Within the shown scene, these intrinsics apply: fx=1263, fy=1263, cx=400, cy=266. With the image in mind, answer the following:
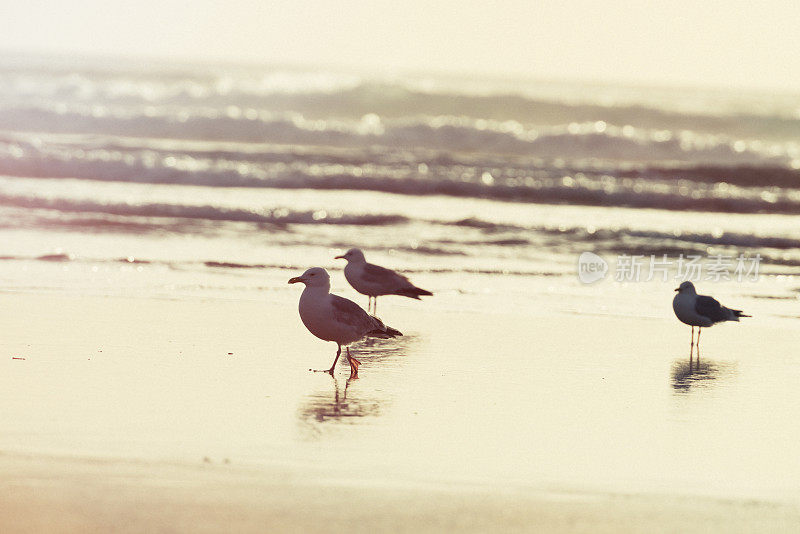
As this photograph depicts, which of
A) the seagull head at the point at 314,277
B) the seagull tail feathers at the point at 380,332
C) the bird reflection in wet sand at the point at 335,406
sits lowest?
the bird reflection in wet sand at the point at 335,406

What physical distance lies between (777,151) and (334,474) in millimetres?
29131

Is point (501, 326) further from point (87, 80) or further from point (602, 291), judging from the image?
point (87, 80)

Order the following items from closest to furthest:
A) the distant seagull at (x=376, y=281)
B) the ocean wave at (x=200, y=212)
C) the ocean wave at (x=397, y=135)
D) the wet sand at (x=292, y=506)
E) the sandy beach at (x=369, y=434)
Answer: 1. the wet sand at (x=292, y=506)
2. the sandy beach at (x=369, y=434)
3. the distant seagull at (x=376, y=281)
4. the ocean wave at (x=200, y=212)
5. the ocean wave at (x=397, y=135)

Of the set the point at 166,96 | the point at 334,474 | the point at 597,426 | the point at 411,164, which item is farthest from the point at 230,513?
the point at 166,96

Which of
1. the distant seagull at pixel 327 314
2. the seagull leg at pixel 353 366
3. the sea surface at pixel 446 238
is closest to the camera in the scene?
the sea surface at pixel 446 238

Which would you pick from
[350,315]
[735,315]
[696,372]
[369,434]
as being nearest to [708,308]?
[735,315]

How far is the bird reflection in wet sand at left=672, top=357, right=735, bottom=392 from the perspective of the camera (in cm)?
696

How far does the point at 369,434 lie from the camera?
551cm

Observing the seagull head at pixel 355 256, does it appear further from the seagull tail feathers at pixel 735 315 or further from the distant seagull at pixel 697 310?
the seagull tail feathers at pixel 735 315

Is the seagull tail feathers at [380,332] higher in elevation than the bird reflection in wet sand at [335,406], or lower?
higher

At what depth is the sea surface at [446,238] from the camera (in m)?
5.82

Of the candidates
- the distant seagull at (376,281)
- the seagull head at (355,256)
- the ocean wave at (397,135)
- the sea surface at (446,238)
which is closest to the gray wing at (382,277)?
the distant seagull at (376,281)

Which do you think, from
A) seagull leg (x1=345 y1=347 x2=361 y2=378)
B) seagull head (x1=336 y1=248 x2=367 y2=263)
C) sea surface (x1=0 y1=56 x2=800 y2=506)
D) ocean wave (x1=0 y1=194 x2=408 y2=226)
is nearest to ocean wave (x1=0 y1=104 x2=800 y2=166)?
sea surface (x1=0 y1=56 x2=800 y2=506)

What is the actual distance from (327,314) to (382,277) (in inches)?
85.9
